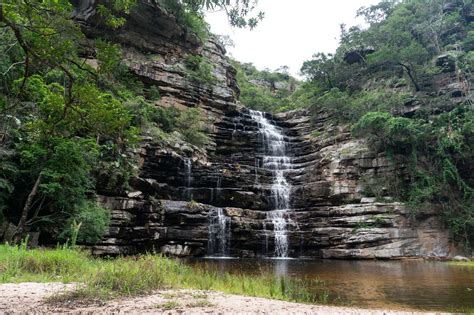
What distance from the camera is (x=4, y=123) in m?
12.8

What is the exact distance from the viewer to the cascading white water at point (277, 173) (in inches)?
844

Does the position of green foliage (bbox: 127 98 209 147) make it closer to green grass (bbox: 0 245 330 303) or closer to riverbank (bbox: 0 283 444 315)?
green grass (bbox: 0 245 330 303)

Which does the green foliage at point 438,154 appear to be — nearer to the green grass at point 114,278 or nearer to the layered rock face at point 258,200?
the layered rock face at point 258,200

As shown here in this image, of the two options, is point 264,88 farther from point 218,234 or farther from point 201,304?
point 201,304

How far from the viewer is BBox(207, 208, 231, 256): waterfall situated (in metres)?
20.3

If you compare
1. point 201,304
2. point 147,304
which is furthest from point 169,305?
point 201,304

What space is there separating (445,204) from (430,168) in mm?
2642

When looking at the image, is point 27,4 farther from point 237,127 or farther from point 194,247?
point 237,127

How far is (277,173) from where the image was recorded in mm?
25703

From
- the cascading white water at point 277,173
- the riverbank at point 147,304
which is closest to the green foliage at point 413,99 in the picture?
the cascading white water at point 277,173

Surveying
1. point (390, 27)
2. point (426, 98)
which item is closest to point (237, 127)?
point (426, 98)

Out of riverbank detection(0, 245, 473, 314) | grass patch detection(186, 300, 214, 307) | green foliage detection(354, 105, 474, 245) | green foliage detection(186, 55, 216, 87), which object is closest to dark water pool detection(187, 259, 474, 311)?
riverbank detection(0, 245, 473, 314)

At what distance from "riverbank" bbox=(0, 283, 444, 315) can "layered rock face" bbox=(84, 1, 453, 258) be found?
37.0 ft

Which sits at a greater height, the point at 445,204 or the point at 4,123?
the point at 4,123
